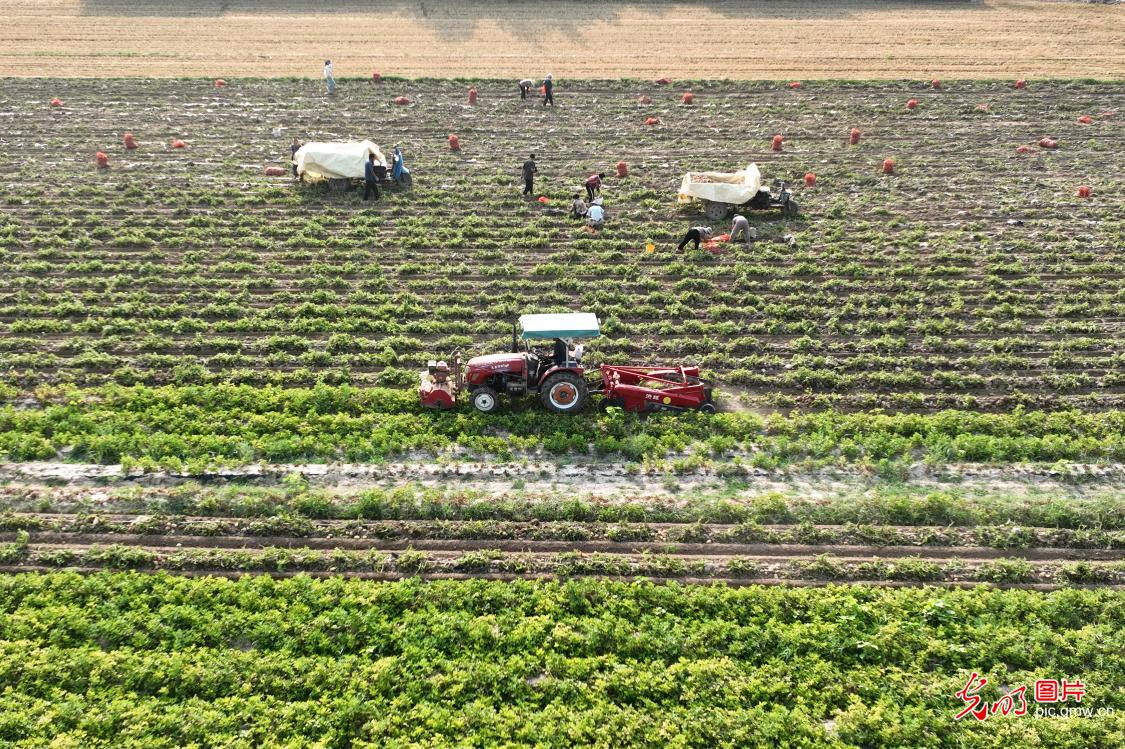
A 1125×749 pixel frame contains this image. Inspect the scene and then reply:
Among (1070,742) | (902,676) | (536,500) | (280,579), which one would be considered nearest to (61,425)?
(280,579)

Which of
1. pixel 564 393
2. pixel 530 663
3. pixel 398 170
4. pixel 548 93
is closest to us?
pixel 530 663

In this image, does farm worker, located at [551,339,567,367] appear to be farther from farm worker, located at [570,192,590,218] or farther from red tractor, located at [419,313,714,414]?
farm worker, located at [570,192,590,218]

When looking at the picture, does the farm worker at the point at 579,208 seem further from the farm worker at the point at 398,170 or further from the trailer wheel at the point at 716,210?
the farm worker at the point at 398,170

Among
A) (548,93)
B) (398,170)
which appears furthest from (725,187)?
(548,93)

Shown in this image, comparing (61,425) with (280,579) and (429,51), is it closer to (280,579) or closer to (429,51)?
(280,579)

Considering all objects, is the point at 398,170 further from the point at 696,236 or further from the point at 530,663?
the point at 530,663

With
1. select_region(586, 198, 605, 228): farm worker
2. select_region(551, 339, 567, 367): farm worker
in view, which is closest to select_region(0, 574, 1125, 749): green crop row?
select_region(551, 339, 567, 367): farm worker
